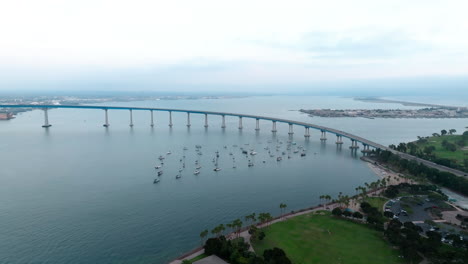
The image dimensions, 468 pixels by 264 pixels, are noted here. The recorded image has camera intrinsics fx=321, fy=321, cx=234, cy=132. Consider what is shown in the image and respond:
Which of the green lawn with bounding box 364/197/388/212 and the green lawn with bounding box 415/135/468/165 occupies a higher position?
the green lawn with bounding box 415/135/468/165

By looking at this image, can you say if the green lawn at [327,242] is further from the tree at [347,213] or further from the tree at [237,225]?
the tree at [237,225]

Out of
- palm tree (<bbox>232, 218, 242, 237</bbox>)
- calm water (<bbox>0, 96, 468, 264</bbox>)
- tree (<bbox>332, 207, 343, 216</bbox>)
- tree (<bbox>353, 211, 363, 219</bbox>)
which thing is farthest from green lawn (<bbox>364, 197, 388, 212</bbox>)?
palm tree (<bbox>232, 218, 242, 237</bbox>)

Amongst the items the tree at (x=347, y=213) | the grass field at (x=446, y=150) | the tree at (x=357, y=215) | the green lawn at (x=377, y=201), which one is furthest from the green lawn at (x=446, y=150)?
the tree at (x=347, y=213)

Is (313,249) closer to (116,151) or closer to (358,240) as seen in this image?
(358,240)

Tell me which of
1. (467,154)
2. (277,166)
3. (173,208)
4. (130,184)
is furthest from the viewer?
(467,154)

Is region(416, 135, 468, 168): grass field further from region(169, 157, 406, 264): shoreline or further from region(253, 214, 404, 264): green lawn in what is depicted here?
region(253, 214, 404, 264): green lawn

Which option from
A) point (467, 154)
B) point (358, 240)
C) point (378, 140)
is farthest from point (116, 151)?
point (467, 154)
